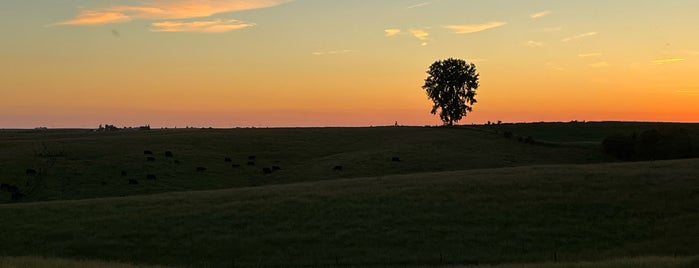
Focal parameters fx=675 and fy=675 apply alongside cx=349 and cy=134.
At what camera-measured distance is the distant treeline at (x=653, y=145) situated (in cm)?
6688

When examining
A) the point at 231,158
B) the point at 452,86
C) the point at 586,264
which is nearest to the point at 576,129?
the point at 452,86

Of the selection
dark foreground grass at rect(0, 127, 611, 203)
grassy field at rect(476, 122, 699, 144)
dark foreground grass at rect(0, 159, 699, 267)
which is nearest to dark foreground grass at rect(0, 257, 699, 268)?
dark foreground grass at rect(0, 159, 699, 267)

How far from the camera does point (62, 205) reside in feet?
120

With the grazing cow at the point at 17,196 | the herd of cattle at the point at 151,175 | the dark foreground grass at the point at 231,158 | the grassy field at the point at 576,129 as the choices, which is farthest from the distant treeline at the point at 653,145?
the grazing cow at the point at 17,196

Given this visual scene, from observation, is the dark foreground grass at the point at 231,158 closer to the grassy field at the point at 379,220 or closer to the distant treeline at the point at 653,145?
the grassy field at the point at 379,220

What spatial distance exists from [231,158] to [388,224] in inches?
1618

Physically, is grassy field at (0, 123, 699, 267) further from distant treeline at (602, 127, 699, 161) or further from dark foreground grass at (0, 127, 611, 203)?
distant treeline at (602, 127, 699, 161)

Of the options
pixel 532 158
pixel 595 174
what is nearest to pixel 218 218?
pixel 595 174

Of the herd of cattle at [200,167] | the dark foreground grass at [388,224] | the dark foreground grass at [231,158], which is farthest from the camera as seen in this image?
the herd of cattle at [200,167]

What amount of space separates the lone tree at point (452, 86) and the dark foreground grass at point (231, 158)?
20.6m

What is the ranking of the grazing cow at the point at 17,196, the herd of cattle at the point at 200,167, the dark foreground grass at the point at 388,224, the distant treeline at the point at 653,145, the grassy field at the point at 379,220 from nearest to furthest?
the grassy field at the point at 379,220 → the dark foreground grass at the point at 388,224 → the grazing cow at the point at 17,196 → the herd of cattle at the point at 200,167 → the distant treeline at the point at 653,145

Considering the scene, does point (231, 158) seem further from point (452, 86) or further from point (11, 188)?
point (452, 86)

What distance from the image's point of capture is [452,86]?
108562mm

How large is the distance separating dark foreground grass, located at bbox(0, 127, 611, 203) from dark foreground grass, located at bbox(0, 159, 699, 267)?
1487 centimetres
